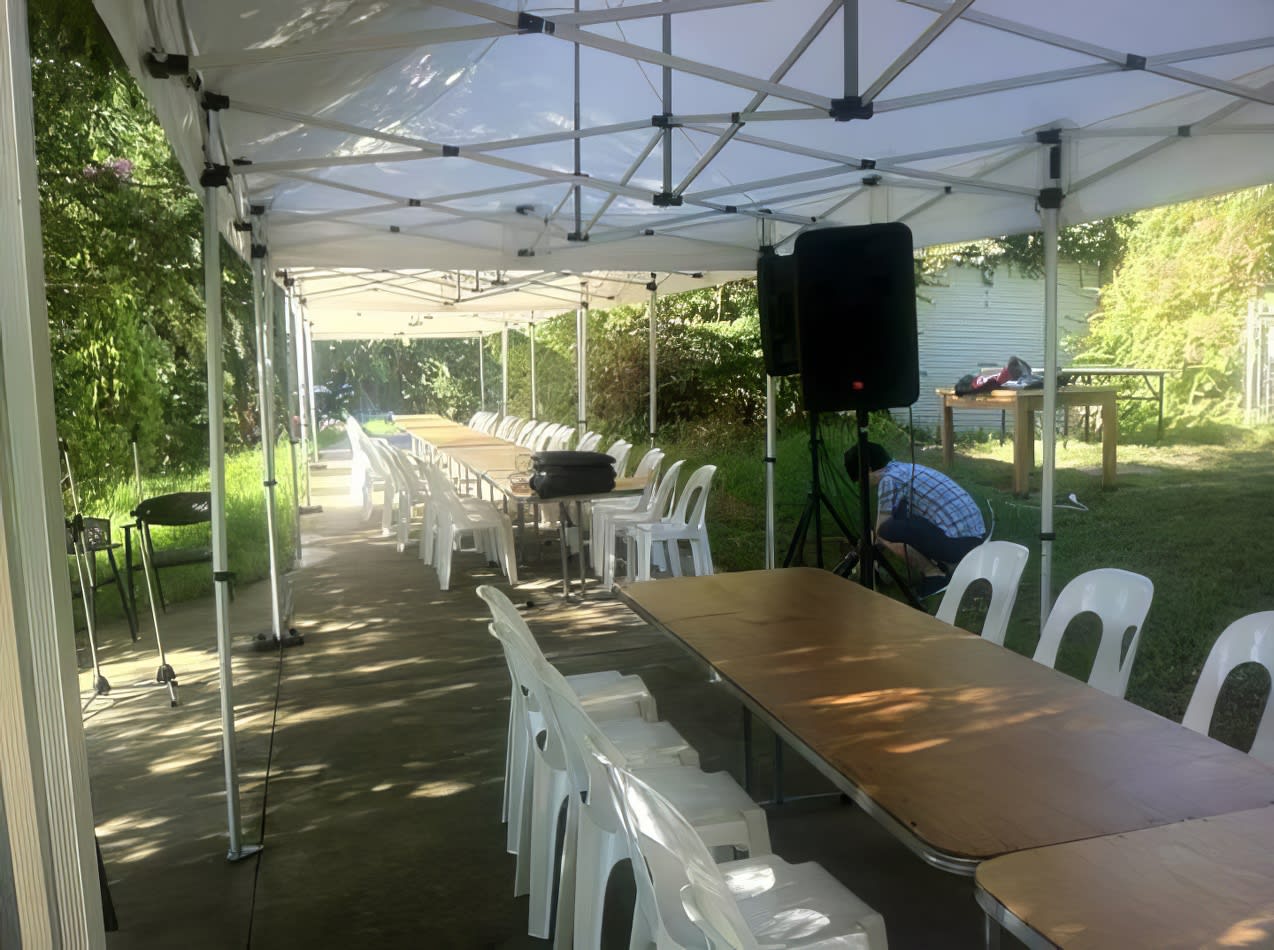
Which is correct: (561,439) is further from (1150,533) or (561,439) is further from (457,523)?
(1150,533)

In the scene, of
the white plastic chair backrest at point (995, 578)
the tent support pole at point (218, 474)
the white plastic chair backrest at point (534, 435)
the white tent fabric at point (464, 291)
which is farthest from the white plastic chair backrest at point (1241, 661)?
the white plastic chair backrest at point (534, 435)

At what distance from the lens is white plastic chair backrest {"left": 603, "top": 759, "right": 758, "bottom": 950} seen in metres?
1.24

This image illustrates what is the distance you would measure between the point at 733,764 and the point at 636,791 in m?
2.34

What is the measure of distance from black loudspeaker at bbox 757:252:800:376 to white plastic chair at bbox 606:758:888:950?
3.81 metres

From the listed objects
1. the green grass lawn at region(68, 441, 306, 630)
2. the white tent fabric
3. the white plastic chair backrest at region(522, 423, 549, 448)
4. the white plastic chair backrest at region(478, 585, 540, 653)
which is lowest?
the green grass lawn at region(68, 441, 306, 630)

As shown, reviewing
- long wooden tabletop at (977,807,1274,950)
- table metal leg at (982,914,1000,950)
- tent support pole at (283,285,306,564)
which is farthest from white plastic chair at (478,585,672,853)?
tent support pole at (283,285,306,564)

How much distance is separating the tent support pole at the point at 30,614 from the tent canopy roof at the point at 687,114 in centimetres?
102

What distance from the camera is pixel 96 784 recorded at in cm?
379

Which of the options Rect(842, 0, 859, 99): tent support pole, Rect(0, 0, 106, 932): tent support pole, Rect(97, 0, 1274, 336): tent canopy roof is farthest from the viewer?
Rect(842, 0, 859, 99): tent support pole

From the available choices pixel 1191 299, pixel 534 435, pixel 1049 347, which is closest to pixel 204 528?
pixel 534 435

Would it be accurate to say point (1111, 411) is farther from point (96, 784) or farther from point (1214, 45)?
point (96, 784)

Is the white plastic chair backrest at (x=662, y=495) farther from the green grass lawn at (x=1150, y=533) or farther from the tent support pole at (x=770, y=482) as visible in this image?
the green grass lawn at (x=1150, y=533)

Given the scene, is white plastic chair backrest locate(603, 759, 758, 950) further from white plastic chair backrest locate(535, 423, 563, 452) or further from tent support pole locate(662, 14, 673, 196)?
white plastic chair backrest locate(535, 423, 563, 452)

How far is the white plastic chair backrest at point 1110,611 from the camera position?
269 centimetres
